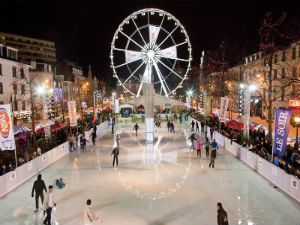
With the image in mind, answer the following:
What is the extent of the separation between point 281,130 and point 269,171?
1974 mm

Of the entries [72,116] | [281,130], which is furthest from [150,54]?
[281,130]

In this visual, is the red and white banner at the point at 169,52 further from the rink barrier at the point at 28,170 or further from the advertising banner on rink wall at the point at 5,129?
the advertising banner on rink wall at the point at 5,129

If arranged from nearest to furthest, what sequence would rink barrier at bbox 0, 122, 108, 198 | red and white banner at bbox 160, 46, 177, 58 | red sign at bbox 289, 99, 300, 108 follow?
rink barrier at bbox 0, 122, 108, 198 < red sign at bbox 289, 99, 300, 108 < red and white banner at bbox 160, 46, 177, 58

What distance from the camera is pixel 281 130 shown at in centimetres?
1235

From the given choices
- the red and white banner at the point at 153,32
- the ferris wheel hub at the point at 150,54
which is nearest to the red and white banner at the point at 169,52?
the ferris wheel hub at the point at 150,54

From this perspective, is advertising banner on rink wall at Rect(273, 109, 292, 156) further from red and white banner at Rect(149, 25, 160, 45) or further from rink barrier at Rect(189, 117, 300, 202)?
red and white banner at Rect(149, 25, 160, 45)

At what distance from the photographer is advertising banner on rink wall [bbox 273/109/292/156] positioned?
12.1 m

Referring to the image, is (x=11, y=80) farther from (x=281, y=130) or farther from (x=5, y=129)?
(x=281, y=130)

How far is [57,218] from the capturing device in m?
9.03

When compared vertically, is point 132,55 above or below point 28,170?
above

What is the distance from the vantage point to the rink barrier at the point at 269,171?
10.5 metres

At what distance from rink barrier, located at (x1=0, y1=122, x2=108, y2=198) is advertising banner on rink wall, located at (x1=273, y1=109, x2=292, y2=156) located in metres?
11.6

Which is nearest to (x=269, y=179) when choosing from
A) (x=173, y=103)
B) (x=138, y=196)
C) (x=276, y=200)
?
(x=276, y=200)

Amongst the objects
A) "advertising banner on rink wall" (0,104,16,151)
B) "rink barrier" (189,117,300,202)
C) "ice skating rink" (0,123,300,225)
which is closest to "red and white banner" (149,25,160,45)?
"rink barrier" (189,117,300,202)
